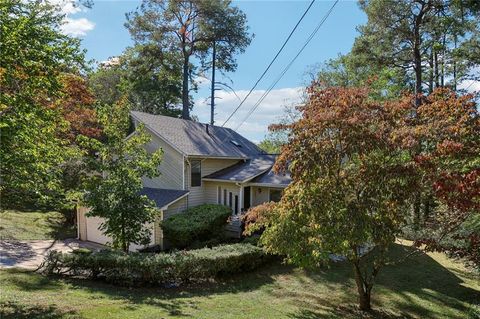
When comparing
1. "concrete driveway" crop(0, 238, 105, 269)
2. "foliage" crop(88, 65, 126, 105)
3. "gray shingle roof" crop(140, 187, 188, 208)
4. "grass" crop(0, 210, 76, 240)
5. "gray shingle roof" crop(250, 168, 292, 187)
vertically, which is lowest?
"concrete driveway" crop(0, 238, 105, 269)

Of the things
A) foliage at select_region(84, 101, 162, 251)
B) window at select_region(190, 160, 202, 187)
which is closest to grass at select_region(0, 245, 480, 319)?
foliage at select_region(84, 101, 162, 251)

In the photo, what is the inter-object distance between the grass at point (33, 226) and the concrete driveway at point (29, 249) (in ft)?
3.27

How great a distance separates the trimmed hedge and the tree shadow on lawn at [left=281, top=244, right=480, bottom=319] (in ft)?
10.3

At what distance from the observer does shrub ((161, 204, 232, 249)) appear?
1555 cm

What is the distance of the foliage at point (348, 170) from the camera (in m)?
8.05

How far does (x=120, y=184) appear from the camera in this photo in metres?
12.4

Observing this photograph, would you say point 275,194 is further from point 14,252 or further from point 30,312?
point 30,312

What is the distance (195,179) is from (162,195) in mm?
2108

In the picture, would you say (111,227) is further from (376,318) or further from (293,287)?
(376,318)

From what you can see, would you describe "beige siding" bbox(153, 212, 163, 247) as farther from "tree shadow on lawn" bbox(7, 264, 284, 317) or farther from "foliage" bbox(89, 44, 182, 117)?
"foliage" bbox(89, 44, 182, 117)

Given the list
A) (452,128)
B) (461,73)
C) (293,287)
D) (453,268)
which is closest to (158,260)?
(293,287)

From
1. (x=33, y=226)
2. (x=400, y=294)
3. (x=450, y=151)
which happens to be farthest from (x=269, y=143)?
(x=450, y=151)

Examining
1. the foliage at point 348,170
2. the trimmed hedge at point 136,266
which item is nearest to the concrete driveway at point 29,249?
the trimmed hedge at point 136,266

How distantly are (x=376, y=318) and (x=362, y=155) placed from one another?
4264 mm
